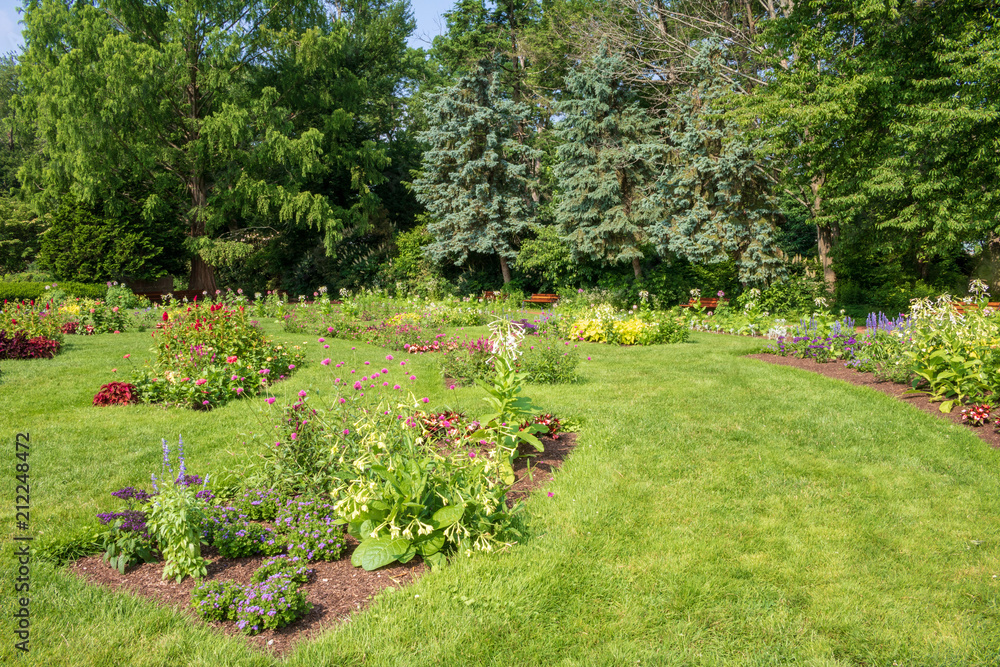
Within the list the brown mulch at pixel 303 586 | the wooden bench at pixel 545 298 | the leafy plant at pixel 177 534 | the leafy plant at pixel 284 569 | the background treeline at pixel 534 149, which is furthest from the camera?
the wooden bench at pixel 545 298

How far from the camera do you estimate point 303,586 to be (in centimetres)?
310

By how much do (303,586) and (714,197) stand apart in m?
14.9

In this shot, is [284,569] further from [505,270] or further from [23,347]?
[505,270]

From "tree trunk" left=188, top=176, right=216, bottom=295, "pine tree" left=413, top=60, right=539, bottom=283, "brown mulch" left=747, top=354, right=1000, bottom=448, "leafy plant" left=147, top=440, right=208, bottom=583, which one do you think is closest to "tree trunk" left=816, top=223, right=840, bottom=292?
"brown mulch" left=747, top=354, right=1000, bottom=448

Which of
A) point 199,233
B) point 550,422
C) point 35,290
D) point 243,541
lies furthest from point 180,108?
point 243,541

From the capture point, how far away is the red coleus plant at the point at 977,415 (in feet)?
18.1

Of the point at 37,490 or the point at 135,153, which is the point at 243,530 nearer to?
the point at 37,490

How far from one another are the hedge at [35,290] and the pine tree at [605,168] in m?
13.4

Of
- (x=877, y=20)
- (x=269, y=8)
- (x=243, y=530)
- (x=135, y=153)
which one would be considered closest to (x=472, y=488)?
(x=243, y=530)

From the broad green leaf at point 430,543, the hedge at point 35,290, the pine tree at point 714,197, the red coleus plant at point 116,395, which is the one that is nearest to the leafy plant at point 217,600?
the broad green leaf at point 430,543

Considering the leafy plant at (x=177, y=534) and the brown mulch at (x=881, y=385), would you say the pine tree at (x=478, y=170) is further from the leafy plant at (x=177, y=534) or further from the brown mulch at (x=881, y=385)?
the leafy plant at (x=177, y=534)

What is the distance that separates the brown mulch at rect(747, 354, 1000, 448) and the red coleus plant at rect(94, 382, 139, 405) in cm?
833

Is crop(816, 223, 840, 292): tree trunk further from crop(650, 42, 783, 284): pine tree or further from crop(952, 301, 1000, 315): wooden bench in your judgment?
crop(952, 301, 1000, 315): wooden bench

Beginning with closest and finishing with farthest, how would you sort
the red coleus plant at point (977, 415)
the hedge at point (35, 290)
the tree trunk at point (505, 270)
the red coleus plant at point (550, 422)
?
the red coleus plant at point (550, 422) < the red coleus plant at point (977, 415) < the hedge at point (35, 290) < the tree trunk at point (505, 270)
